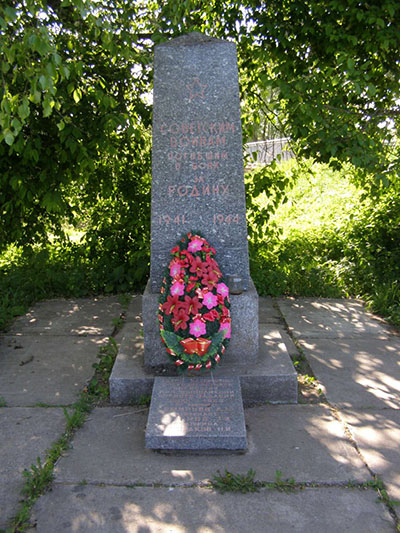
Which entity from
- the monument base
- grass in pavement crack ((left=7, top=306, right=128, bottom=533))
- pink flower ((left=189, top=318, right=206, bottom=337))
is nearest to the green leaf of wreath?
pink flower ((left=189, top=318, right=206, bottom=337))

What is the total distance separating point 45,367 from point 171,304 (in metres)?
1.23

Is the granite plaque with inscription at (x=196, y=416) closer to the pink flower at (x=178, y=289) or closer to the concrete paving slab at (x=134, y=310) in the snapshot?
the pink flower at (x=178, y=289)

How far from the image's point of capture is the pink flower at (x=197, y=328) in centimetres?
309

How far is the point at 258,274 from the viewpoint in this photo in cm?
548

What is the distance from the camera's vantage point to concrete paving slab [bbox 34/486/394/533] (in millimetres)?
2158

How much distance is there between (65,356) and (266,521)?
2223 mm

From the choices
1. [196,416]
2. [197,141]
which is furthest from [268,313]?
[196,416]

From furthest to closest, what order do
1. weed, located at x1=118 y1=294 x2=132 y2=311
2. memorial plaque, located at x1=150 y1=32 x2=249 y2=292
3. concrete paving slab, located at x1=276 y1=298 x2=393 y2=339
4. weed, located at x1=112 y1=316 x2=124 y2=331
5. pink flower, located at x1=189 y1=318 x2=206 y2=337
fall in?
weed, located at x1=118 y1=294 x2=132 y2=311 → weed, located at x1=112 y1=316 x2=124 y2=331 → concrete paving slab, located at x1=276 y1=298 x2=393 y2=339 → memorial plaque, located at x1=150 y1=32 x2=249 y2=292 → pink flower, located at x1=189 y1=318 x2=206 y2=337

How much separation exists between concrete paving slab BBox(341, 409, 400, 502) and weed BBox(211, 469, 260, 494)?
62 cm

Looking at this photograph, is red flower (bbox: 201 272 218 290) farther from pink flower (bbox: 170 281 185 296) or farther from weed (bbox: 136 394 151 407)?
weed (bbox: 136 394 151 407)

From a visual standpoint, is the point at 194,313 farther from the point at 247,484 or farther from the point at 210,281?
the point at 247,484

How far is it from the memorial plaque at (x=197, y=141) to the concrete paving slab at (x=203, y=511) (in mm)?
1466

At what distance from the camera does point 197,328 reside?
3.09m

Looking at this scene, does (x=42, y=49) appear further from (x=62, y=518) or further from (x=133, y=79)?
(x=133, y=79)
